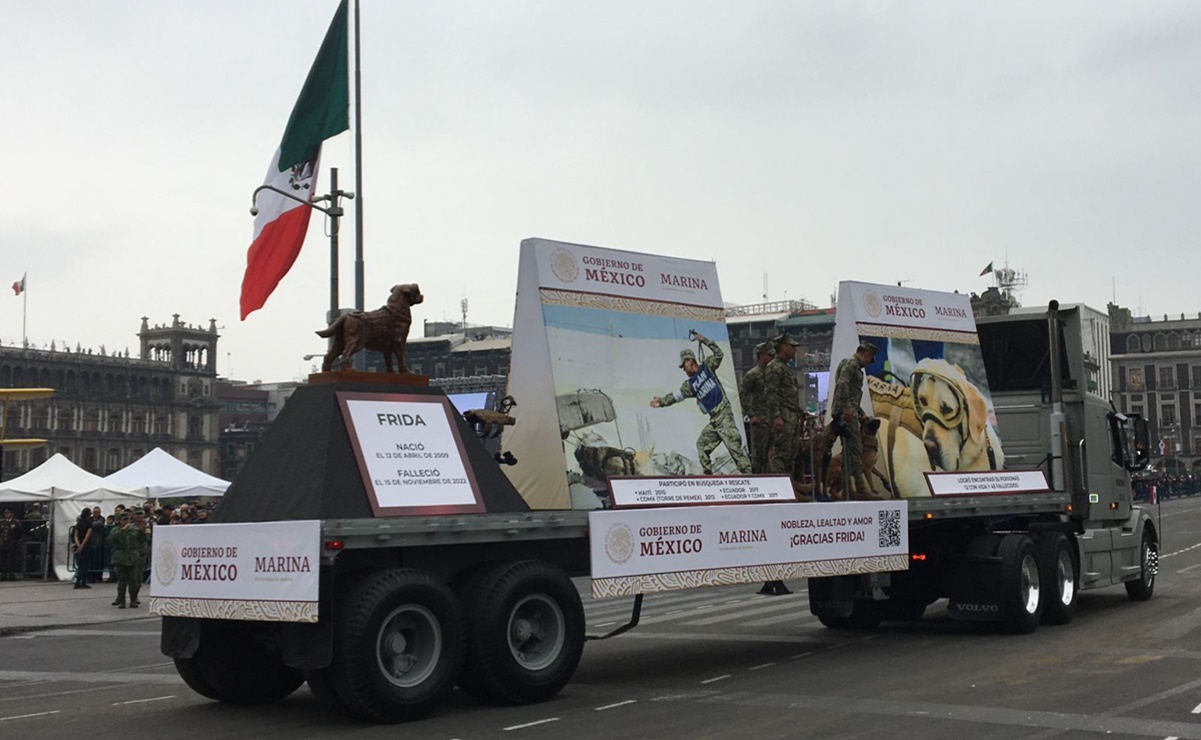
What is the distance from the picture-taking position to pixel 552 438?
12789mm

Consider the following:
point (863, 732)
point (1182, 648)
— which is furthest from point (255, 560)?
point (1182, 648)

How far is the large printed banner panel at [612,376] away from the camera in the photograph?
1284 cm

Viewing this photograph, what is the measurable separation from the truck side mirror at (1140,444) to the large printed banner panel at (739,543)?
21.2 ft

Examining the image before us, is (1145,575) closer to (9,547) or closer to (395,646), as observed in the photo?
(395,646)

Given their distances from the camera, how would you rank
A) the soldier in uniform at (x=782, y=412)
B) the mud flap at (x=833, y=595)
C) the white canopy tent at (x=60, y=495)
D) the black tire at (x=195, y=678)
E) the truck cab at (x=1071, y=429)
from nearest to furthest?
1. the black tire at (x=195, y=678)
2. the soldier in uniform at (x=782, y=412)
3. the mud flap at (x=833, y=595)
4. the truck cab at (x=1071, y=429)
5. the white canopy tent at (x=60, y=495)

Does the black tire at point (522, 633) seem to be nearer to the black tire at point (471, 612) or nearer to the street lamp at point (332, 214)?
the black tire at point (471, 612)

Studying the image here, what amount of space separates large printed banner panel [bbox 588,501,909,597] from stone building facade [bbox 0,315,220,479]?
131 metres

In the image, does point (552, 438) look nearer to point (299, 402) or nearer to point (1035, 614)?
point (299, 402)

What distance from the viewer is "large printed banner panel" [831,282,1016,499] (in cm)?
1653

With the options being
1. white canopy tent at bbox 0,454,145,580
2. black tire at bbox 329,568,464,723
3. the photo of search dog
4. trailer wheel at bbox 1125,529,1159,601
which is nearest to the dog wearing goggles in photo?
the photo of search dog

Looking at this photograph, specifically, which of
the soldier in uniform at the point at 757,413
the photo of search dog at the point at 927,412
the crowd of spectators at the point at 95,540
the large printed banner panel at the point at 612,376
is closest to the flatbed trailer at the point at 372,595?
the large printed banner panel at the point at 612,376

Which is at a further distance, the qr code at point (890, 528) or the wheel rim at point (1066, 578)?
the wheel rim at point (1066, 578)

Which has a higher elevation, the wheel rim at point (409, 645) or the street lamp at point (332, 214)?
the street lamp at point (332, 214)

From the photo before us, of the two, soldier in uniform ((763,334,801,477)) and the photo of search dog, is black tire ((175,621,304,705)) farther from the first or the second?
the photo of search dog
